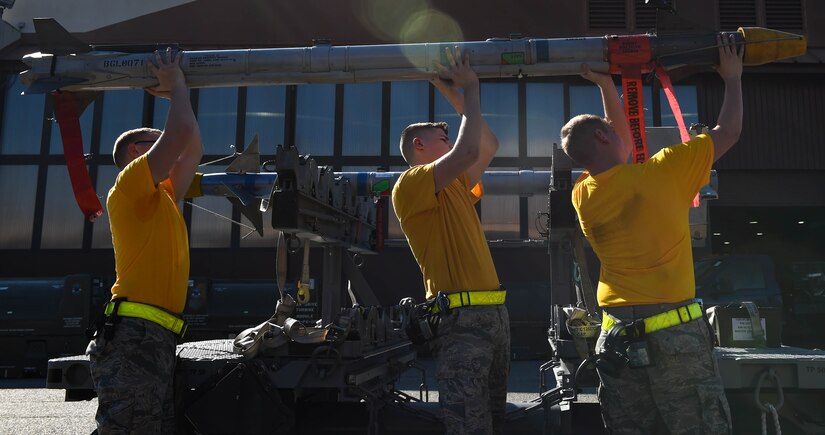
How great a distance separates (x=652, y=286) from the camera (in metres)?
2.74

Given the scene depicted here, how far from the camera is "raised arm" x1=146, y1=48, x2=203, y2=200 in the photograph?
2.93 meters

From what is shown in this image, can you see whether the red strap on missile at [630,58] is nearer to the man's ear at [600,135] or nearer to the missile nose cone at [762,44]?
the missile nose cone at [762,44]

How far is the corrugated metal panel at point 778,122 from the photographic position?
15117 millimetres

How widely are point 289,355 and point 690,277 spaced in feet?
7.26

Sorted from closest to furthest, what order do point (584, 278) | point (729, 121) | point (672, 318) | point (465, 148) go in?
point (672, 318)
point (729, 121)
point (465, 148)
point (584, 278)

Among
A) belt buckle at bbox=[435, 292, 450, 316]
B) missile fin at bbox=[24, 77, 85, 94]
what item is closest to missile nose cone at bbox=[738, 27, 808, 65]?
belt buckle at bbox=[435, 292, 450, 316]

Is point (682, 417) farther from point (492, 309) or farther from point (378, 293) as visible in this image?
point (378, 293)

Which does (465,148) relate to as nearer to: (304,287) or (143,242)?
(143,242)

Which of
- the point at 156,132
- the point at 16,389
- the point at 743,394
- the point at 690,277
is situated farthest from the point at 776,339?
the point at 16,389

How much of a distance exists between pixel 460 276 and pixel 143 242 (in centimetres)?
160

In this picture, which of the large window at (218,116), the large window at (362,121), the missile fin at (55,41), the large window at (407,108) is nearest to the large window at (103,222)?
the large window at (218,116)

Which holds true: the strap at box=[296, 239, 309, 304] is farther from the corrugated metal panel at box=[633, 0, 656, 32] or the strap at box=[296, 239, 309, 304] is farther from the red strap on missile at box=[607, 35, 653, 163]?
the corrugated metal panel at box=[633, 0, 656, 32]

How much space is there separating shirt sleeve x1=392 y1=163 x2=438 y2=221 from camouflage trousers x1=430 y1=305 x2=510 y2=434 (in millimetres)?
547

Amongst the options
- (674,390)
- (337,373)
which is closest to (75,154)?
(337,373)
